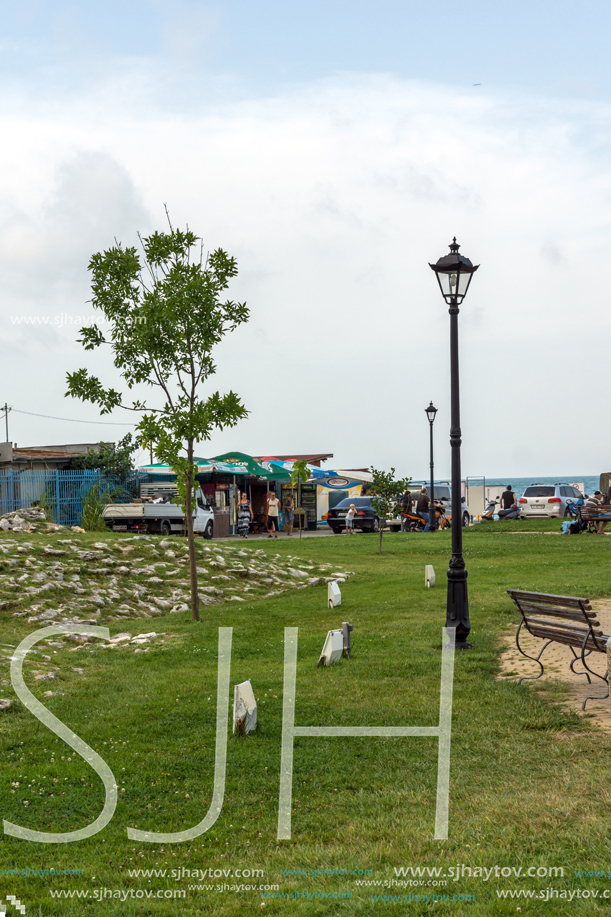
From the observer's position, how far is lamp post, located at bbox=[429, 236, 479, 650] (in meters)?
10.2

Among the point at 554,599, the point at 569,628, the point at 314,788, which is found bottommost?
the point at 314,788

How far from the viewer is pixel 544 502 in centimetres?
3550

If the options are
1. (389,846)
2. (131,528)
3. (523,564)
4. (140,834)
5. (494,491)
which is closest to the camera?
(389,846)

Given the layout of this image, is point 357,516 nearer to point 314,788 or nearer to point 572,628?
point 572,628

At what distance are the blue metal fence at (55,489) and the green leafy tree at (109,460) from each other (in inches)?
20.3

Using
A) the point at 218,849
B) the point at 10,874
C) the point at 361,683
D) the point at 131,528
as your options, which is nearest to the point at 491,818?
the point at 218,849

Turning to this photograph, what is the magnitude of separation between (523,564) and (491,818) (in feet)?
47.3

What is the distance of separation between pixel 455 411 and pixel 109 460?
2372 cm

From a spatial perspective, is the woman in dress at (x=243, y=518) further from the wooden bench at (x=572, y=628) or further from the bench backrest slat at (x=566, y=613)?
the wooden bench at (x=572, y=628)

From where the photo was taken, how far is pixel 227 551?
1922 centimetres

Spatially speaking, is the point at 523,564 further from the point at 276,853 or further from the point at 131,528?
the point at 276,853

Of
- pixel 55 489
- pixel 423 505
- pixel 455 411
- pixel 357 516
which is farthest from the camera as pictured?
pixel 357 516

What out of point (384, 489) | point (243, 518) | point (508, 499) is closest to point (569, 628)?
point (384, 489)

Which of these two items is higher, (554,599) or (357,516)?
(357,516)
